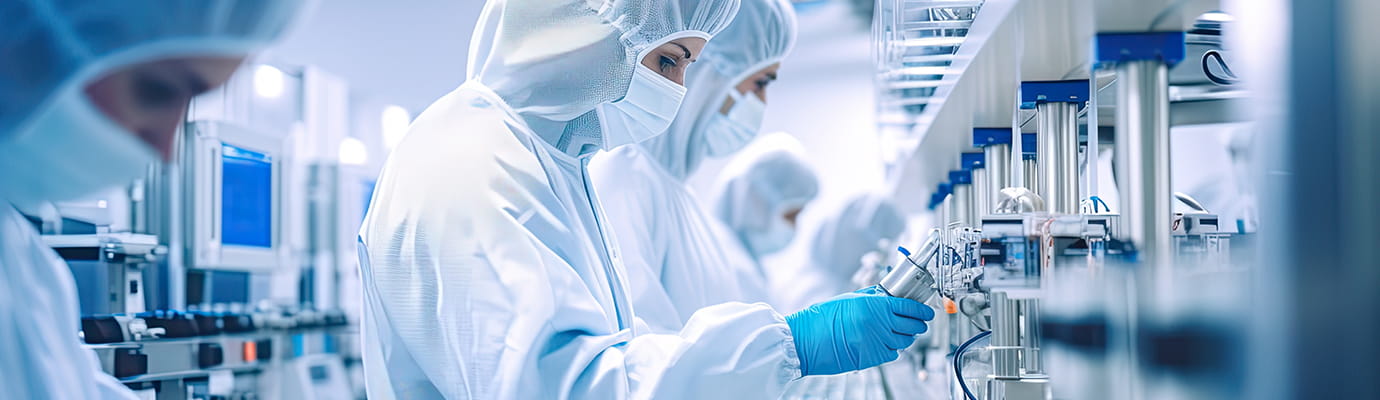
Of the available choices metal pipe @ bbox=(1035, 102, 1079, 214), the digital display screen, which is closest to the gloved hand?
metal pipe @ bbox=(1035, 102, 1079, 214)

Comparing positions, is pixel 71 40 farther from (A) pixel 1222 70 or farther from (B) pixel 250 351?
(B) pixel 250 351

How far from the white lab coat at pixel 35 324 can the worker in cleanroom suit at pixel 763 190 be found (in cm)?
433

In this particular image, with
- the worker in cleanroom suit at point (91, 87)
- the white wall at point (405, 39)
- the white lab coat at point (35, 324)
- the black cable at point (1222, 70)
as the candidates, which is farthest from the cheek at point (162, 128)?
the black cable at point (1222, 70)

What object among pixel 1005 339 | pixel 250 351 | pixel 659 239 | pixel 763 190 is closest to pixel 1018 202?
pixel 1005 339

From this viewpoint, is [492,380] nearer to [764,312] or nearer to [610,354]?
[610,354]

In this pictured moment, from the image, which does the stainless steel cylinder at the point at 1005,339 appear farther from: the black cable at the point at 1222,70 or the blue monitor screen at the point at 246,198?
the blue monitor screen at the point at 246,198

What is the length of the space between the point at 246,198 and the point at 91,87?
3143 mm

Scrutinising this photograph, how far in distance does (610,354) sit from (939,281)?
0.46 meters

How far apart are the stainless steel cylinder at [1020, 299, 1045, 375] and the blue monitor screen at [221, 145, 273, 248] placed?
2.57m

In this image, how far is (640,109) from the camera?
176cm

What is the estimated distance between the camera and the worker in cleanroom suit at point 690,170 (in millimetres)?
2555

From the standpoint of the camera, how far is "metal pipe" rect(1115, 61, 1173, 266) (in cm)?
112

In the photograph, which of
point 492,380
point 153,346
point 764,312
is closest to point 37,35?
point 492,380

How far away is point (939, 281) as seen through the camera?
1474 millimetres
